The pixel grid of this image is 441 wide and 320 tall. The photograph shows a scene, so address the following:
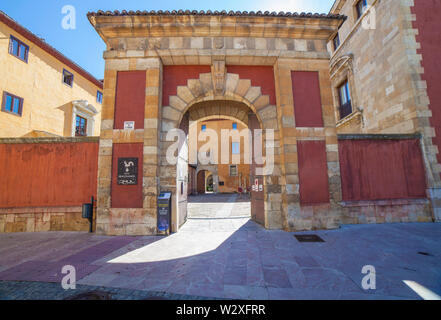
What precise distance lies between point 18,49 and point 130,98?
11565mm

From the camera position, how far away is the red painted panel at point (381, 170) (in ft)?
20.1

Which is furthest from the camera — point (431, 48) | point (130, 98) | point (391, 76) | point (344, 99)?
point (344, 99)

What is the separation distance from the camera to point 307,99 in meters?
6.14

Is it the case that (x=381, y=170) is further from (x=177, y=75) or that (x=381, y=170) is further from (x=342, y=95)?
(x=342, y=95)

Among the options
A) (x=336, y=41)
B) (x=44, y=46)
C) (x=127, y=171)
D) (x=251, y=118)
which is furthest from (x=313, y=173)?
(x=44, y=46)

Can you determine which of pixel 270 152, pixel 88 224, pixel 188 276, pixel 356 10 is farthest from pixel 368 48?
pixel 88 224

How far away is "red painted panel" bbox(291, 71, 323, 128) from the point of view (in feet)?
19.8

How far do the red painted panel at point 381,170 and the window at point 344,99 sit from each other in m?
5.82

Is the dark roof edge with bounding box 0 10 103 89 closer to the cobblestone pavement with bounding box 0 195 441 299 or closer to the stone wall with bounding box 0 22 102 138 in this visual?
the stone wall with bounding box 0 22 102 138

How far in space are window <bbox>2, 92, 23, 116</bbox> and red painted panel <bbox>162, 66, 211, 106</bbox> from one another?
11.0 m

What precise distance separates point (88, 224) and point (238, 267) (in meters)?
5.23

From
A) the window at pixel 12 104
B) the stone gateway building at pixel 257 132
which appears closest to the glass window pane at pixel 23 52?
the window at pixel 12 104
